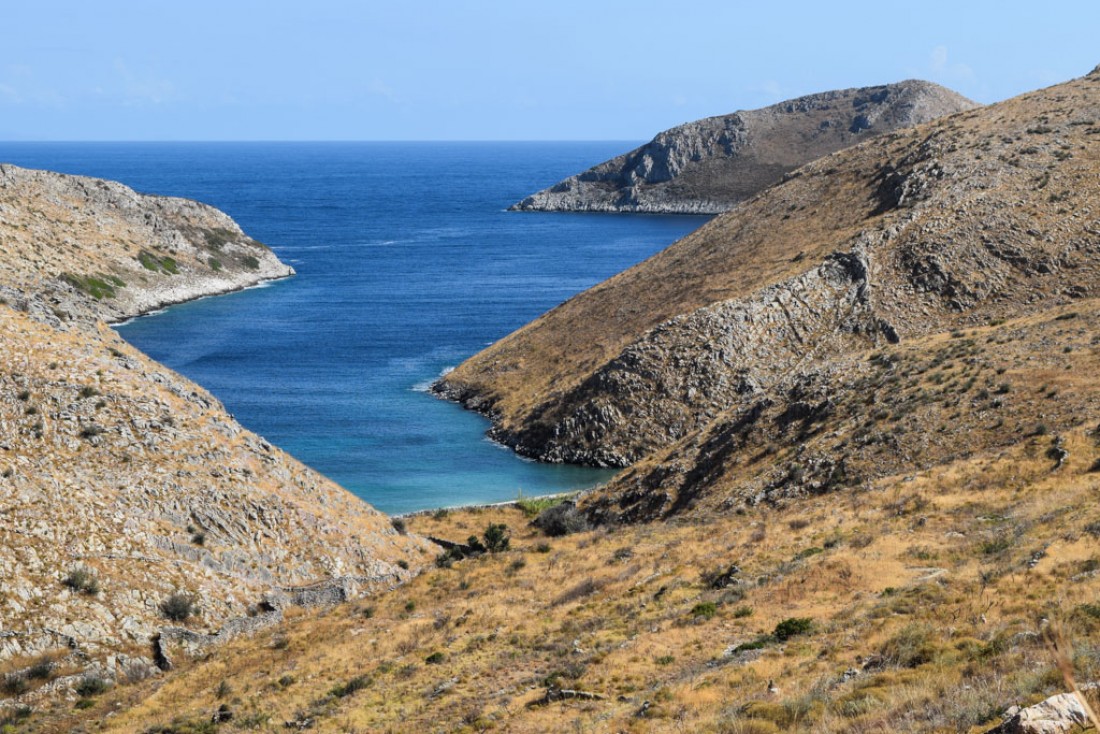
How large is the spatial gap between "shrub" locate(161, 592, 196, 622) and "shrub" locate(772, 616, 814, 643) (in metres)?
21.3

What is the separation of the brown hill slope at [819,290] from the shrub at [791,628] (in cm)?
3910

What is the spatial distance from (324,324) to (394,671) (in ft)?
347

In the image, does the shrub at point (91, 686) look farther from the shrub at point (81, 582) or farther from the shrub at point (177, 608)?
the shrub at point (177, 608)

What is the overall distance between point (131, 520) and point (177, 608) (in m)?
4.51

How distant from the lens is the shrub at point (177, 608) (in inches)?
1457

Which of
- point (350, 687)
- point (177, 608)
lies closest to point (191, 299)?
point (177, 608)

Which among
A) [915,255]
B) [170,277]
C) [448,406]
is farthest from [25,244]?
[915,255]

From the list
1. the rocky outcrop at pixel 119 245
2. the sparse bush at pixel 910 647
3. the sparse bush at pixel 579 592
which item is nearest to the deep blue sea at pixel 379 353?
the rocky outcrop at pixel 119 245

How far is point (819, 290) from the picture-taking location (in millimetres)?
84312

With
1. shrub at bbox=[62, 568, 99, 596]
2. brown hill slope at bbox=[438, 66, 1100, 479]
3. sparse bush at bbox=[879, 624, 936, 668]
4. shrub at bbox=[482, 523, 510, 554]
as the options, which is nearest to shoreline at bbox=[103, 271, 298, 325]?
brown hill slope at bbox=[438, 66, 1100, 479]

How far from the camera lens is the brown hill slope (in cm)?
7856

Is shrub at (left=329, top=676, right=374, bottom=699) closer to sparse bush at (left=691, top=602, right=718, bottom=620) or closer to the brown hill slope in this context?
sparse bush at (left=691, top=602, right=718, bottom=620)

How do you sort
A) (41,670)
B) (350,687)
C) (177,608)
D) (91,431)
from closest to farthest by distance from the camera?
(350,687), (41,670), (177,608), (91,431)

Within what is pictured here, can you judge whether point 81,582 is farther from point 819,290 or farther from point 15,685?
point 819,290
